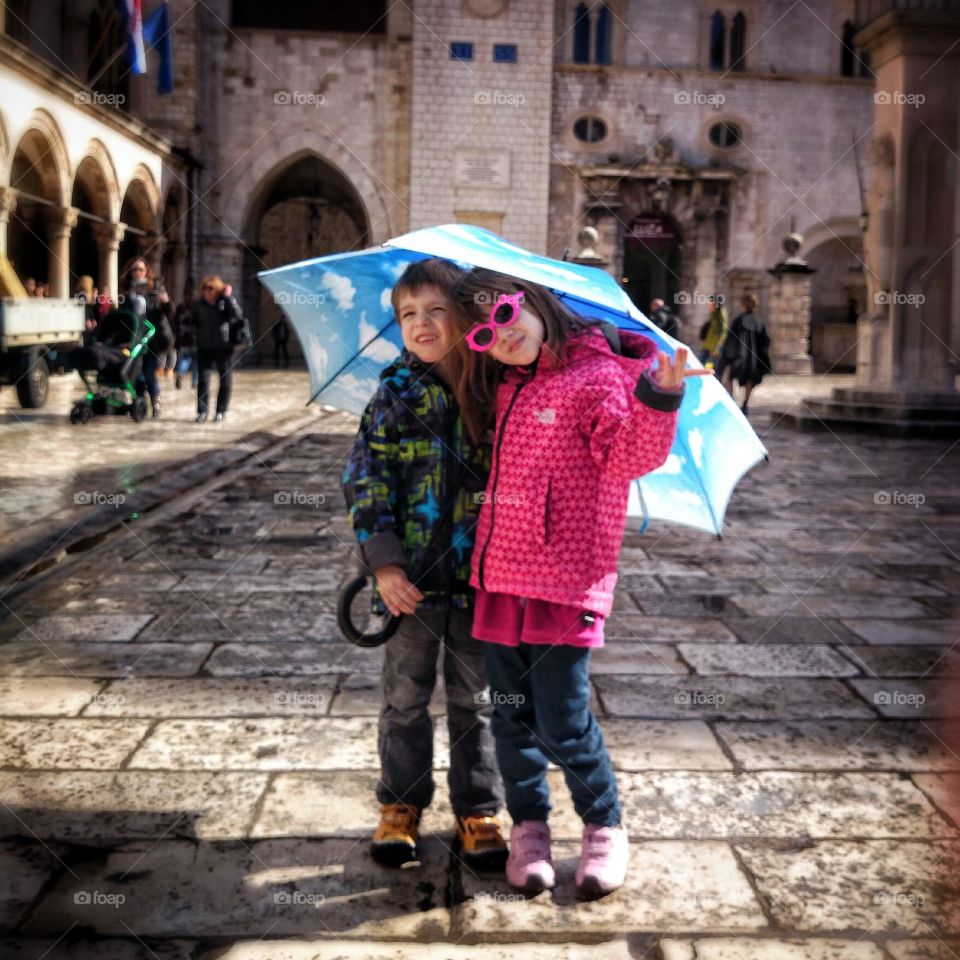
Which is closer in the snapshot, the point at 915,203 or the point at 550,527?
the point at 550,527

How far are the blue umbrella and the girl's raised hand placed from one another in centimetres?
16

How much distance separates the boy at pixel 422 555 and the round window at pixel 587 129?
25.0 meters

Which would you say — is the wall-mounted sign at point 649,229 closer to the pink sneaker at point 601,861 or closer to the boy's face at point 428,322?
the boy's face at point 428,322

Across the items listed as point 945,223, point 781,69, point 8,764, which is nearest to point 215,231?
point 781,69

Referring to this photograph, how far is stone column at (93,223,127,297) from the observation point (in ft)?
62.6

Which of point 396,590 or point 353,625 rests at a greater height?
point 396,590

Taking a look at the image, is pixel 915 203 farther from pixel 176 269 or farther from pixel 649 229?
pixel 176 269

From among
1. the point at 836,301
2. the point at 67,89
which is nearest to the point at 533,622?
the point at 67,89

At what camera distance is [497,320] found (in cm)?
235

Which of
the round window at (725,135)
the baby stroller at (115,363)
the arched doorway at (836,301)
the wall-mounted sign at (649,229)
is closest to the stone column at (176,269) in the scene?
the wall-mounted sign at (649,229)

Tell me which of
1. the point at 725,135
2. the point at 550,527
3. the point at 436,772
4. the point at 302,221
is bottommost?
the point at 436,772

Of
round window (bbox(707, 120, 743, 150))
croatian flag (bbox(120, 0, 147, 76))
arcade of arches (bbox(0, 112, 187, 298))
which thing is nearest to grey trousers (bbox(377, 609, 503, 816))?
arcade of arches (bbox(0, 112, 187, 298))

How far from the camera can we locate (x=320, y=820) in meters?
2.79

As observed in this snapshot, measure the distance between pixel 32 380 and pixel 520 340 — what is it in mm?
10858
